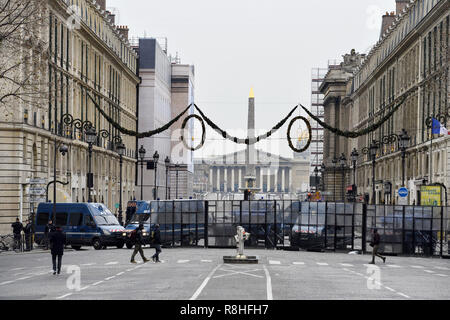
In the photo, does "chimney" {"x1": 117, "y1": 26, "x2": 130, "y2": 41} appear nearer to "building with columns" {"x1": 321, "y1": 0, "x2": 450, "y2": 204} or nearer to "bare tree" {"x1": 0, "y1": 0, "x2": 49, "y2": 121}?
"building with columns" {"x1": 321, "y1": 0, "x2": 450, "y2": 204}

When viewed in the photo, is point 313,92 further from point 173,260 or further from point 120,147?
point 173,260

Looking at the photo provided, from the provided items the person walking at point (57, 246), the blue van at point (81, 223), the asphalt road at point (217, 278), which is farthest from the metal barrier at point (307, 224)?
the person walking at point (57, 246)

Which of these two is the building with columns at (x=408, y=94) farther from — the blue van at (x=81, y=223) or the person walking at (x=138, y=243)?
the blue van at (x=81, y=223)

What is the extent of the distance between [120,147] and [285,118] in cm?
2524

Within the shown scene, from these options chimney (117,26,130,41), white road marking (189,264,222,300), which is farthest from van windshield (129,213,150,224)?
chimney (117,26,130,41)

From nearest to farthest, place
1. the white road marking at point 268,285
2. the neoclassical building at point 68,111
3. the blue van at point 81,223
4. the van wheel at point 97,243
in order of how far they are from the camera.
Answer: the white road marking at point 268,285
the blue van at point 81,223
the van wheel at point 97,243
the neoclassical building at point 68,111

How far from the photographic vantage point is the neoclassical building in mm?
57625

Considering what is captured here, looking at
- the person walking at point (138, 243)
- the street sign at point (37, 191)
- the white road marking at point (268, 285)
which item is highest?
the street sign at point (37, 191)

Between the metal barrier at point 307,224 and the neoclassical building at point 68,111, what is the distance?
7289 millimetres

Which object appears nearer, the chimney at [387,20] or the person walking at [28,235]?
the person walking at [28,235]

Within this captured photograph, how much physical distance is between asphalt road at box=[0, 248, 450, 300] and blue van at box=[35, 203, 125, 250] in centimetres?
489

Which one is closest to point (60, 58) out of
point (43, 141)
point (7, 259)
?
point (43, 141)

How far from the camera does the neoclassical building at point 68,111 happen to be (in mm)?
57625

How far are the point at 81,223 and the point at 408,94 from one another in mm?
23651
